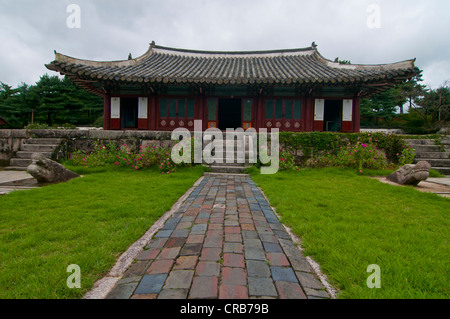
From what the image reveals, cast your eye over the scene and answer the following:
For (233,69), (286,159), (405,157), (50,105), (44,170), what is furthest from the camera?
(50,105)

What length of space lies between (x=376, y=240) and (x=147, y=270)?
7.54 ft

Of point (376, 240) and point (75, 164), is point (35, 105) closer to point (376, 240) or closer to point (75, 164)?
point (75, 164)

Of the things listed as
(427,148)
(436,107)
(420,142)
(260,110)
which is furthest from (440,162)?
(436,107)

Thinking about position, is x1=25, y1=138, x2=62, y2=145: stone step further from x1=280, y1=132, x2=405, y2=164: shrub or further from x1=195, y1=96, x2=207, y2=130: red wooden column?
x1=280, y1=132, x2=405, y2=164: shrub

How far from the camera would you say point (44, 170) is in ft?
16.2

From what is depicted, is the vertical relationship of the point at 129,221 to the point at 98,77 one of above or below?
below

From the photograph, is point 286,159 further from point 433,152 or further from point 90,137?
point 90,137

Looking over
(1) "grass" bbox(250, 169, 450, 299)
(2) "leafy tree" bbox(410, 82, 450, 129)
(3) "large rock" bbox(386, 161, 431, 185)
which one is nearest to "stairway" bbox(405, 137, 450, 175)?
(3) "large rock" bbox(386, 161, 431, 185)

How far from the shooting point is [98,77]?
921 cm

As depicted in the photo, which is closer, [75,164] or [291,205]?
[291,205]

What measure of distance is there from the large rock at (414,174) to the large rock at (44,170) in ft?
28.0

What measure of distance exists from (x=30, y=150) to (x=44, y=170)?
12.1 feet

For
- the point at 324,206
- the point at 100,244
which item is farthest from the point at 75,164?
the point at 324,206
